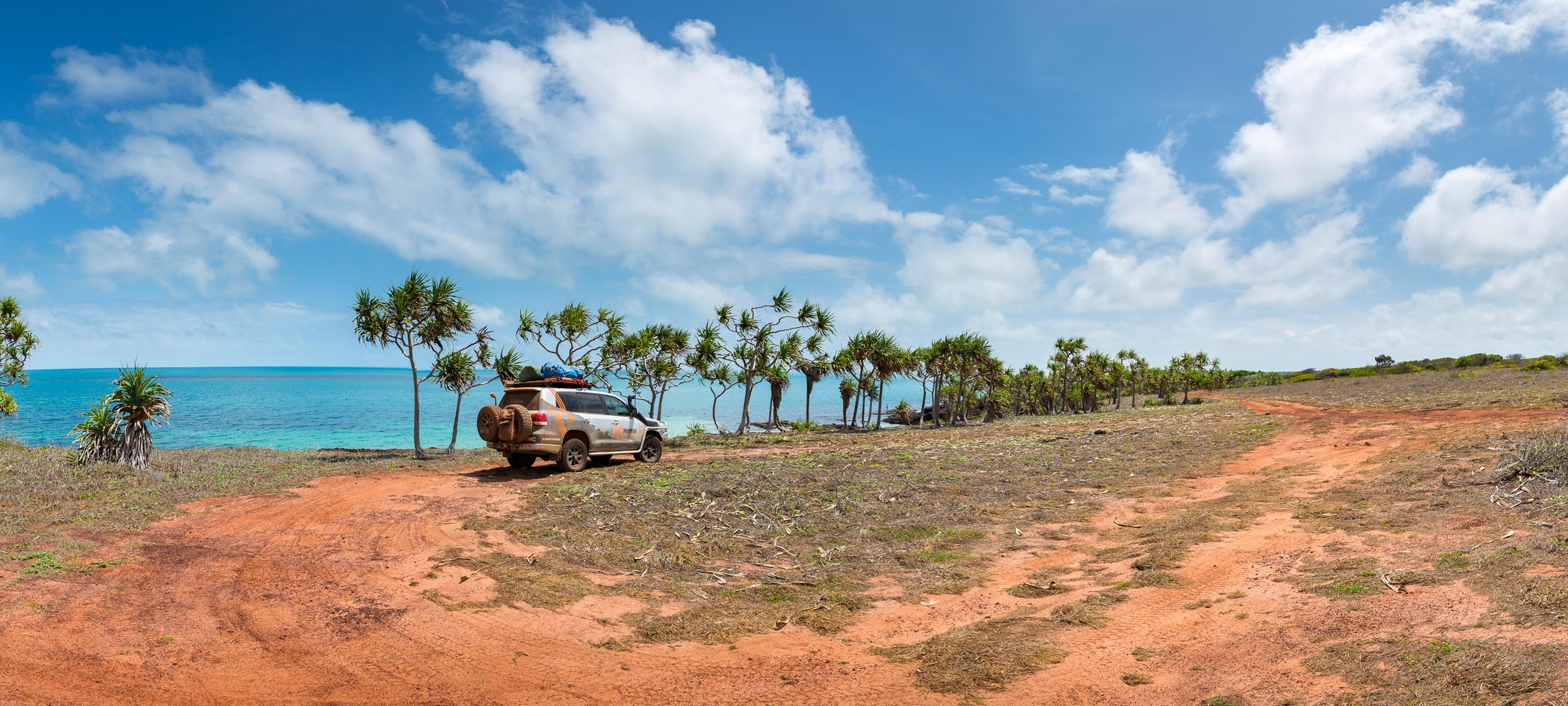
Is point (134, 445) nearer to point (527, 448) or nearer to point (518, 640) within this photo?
point (527, 448)

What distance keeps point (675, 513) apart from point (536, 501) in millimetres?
3193

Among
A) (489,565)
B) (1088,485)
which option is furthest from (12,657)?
(1088,485)

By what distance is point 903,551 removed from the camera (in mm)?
10414

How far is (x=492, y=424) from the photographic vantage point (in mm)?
16656

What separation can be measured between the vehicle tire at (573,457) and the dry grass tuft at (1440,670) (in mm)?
15712

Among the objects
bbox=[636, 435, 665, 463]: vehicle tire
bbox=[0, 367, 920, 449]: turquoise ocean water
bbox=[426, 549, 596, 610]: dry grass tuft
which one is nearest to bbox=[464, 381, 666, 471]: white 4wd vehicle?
bbox=[636, 435, 665, 463]: vehicle tire

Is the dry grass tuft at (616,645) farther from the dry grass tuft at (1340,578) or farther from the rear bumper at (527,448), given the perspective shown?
the rear bumper at (527,448)

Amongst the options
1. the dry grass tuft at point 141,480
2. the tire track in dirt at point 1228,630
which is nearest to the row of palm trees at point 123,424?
the dry grass tuft at point 141,480

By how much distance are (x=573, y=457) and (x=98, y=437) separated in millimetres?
10691

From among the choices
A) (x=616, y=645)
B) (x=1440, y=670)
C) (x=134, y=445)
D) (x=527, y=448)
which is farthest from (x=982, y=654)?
(x=134, y=445)

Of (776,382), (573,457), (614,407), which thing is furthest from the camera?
(776,382)

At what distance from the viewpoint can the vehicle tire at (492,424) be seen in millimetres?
16578

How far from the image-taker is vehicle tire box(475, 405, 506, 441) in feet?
54.4

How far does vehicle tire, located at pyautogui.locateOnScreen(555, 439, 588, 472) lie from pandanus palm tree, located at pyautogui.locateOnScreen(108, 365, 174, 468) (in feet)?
29.8
